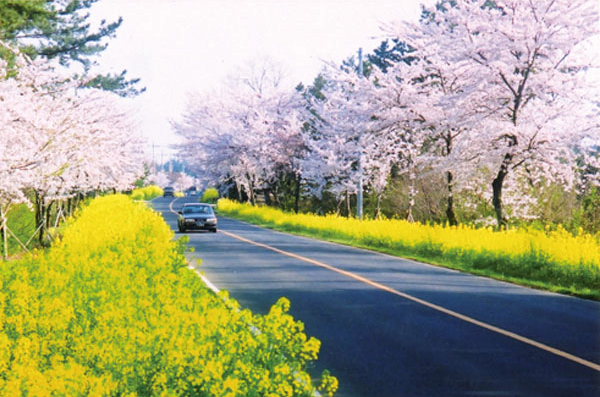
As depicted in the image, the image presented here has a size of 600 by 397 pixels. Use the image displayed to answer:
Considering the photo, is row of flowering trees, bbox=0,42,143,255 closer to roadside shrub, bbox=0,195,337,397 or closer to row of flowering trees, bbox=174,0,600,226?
roadside shrub, bbox=0,195,337,397

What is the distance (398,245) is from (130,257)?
1620cm

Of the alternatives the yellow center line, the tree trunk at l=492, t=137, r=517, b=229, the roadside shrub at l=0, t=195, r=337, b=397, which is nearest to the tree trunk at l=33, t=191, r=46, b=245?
the yellow center line

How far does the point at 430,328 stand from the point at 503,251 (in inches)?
347

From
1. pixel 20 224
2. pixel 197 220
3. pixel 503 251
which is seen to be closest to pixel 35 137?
pixel 20 224

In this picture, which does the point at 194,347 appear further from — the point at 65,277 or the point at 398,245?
the point at 398,245

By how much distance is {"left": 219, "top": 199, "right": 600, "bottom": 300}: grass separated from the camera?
15266 millimetres

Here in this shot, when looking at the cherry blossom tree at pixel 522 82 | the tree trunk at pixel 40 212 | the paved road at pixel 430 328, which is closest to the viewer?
the paved road at pixel 430 328

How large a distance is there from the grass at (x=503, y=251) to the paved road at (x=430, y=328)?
1.28 meters

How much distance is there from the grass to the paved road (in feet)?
4.20

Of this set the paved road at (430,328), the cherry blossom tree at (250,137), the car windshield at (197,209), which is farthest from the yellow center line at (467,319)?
the cherry blossom tree at (250,137)

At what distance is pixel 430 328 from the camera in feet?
33.5

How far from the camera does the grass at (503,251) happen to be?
15266 mm

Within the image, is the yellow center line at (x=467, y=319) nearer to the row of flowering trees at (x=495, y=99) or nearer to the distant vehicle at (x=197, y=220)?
the row of flowering trees at (x=495, y=99)

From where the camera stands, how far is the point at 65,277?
24.4 feet
